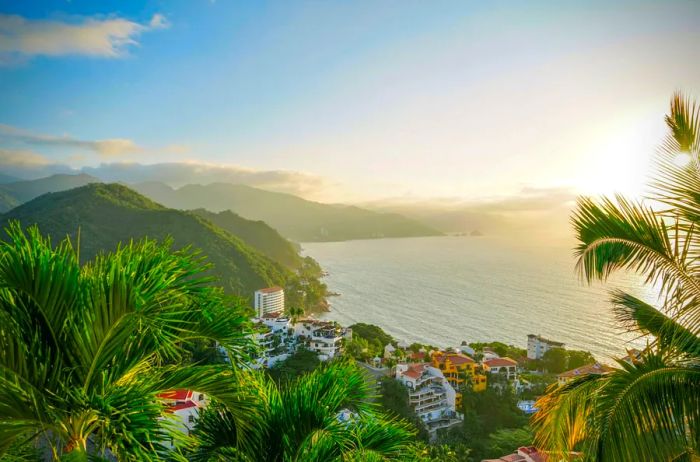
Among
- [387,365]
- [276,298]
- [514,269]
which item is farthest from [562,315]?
[514,269]

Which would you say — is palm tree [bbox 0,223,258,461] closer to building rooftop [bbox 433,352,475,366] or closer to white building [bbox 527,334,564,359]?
building rooftop [bbox 433,352,475,366]

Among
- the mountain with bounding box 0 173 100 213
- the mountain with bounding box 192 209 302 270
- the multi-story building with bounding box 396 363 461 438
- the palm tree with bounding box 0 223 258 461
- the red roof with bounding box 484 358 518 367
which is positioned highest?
the mountain with bounding box 0 173 100 213

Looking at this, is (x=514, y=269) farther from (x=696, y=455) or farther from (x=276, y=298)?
(x=696, y=455)

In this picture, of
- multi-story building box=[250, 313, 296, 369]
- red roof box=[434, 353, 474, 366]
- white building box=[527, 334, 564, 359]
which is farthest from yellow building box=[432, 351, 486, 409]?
multi-story building box=[250, 313, 296, 369]

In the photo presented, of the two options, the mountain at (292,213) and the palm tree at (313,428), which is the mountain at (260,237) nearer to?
the palm tree at (313,428)

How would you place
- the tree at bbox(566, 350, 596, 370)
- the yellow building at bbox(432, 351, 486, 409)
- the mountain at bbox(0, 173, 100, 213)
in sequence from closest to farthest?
the yellow building at bbox(432, 351, 486, 409) < the tree at bbox(566, 350, 596, 370) < the mountain at bbox(0, 173, 100, 213)

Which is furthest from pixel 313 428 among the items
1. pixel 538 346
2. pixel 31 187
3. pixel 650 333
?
pixel 31 187

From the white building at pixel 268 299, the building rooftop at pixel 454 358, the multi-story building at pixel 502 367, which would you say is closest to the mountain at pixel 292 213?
the white building at pixel 268 299
